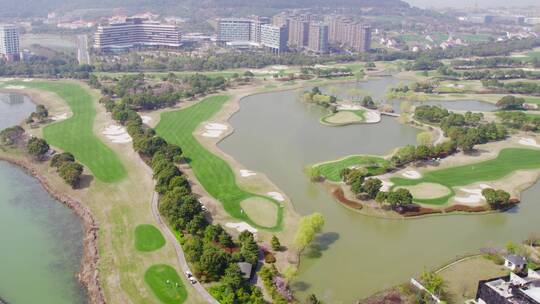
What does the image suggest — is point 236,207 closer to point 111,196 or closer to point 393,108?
point 111,196

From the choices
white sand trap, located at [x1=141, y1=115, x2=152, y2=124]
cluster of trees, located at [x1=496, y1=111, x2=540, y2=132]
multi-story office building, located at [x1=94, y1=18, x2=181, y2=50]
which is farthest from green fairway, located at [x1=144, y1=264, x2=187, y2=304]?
multi-story office building, located at [x1=94, y1=18, x2=181, y2=50]

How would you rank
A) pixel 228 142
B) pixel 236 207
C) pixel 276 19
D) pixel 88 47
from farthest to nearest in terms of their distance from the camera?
pixel 276 19 → pixel 88 47 → pixel 228 142 → pixel 236 207

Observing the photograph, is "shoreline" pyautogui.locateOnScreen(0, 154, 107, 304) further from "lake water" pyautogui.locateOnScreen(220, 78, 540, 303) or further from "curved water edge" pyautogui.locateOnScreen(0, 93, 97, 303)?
"lake water" pyautogui.locateOnScreen(220, 78, 540, 303)

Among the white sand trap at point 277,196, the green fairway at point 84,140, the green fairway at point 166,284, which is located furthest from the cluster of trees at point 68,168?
the white sand trap at point 277,196

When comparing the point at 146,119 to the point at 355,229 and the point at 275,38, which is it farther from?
the point at 275,38

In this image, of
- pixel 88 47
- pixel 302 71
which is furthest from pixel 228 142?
pixel 88 47

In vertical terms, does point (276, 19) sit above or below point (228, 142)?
above
